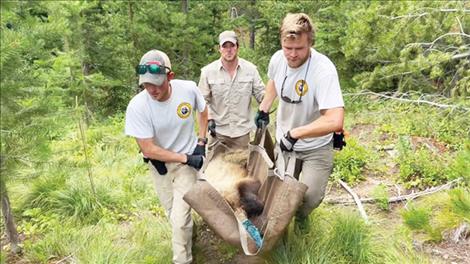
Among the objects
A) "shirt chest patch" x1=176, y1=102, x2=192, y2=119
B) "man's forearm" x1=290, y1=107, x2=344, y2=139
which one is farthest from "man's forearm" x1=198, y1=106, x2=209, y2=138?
"man's forearm" x1=290, y1=107, x2=344, y2=139

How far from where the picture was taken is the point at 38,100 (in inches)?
134

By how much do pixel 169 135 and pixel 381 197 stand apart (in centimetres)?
248

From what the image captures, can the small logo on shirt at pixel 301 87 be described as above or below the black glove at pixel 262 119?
above

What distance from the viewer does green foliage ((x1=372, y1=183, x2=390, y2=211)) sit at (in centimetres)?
451

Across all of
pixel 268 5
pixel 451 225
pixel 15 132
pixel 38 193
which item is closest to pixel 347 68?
pixel 268 5

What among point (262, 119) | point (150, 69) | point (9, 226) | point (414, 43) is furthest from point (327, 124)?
point (414, 43)

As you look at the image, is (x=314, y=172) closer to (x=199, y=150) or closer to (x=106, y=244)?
(x=199, y=150)

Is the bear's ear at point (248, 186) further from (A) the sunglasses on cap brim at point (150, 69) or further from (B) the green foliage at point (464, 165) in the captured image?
(B) the green foliage at point (464, 165)

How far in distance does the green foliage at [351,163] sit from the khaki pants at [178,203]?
2439 mm

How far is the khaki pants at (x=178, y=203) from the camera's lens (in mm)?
3408

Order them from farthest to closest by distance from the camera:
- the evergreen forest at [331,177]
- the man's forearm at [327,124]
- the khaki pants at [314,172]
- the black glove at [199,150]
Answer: the black glove at [199,150] < the khaki pants at [314,172] < the evergreen forest at [331,177] < the man's forearm at [327,124]

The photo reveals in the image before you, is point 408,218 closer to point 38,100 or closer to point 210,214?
point 210,214

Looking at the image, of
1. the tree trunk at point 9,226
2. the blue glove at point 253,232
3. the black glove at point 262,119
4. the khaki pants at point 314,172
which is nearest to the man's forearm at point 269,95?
the black glove at point 262,119

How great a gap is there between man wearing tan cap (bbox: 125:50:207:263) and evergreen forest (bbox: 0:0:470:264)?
0.40 m
